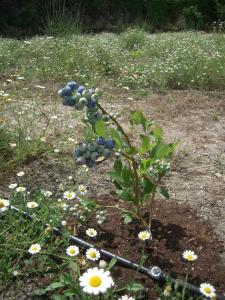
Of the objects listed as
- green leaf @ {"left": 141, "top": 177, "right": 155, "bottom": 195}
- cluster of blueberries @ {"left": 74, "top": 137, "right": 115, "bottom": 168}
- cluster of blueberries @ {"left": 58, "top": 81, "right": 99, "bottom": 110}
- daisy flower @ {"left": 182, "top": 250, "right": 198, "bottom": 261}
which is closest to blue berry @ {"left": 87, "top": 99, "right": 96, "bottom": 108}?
cluster of blueberries @ {"left": 58, "top": 81, "right": 99, "bottom": 110}

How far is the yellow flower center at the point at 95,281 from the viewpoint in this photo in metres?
1.62

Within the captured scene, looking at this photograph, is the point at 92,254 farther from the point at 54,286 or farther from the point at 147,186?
the point at 147,186

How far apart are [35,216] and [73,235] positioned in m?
0.24

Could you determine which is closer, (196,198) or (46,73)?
(196,198)

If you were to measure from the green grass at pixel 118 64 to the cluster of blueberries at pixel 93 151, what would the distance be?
3.22 meters

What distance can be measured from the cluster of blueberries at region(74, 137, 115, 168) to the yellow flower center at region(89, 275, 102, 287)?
1.64 feet

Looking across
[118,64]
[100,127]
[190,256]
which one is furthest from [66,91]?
[118,64]

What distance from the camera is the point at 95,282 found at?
5.35 ft

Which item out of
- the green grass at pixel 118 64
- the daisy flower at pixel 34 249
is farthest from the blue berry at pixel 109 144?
the green grass at pixel 118 64

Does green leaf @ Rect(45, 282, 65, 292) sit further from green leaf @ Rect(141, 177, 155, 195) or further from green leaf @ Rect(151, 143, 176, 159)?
green leaf @ Rect(151, 143, 176, 159)

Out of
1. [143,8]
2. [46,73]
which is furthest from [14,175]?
[143,8]

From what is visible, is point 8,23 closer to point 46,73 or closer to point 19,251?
point 46,73

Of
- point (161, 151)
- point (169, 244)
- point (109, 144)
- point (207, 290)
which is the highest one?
point (109, 144)

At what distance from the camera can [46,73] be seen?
5441mm
